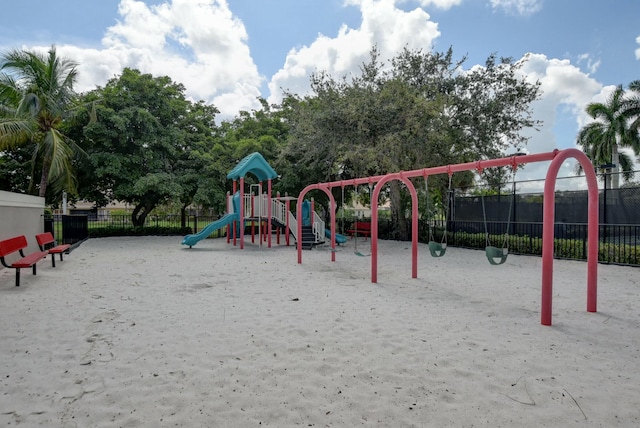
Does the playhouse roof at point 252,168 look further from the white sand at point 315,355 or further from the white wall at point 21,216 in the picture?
the white sand at point 315,355

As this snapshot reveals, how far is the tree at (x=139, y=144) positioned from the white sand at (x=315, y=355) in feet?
40.8

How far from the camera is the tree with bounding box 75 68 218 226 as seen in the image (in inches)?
733

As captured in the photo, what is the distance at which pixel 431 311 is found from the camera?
5535mm

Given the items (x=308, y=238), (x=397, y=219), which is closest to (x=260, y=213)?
(x=308, y=238)

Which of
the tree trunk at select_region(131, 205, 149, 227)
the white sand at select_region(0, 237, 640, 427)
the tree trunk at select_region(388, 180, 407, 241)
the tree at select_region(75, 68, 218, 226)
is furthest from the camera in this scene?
the tree trunk at select_region(131, 205, 149, 227)

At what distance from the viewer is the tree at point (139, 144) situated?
61.1 ft

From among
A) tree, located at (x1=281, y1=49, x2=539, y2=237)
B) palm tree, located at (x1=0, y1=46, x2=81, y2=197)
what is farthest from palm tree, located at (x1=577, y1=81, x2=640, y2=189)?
palm tree, located at (x1=0, y1=46, x2=81, y2=197)

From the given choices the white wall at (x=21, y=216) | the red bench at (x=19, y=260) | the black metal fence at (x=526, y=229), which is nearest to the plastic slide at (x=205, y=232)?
the black metal fence at (x=526, y=229)

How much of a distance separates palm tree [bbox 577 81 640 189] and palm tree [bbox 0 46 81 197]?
36800mm

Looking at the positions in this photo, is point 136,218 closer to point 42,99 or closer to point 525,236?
point 42,99

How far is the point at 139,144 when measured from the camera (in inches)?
770

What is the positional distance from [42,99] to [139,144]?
4586 mm

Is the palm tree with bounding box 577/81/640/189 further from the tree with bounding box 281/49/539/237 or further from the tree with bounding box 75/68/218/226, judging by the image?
the tree with bounding box 75/68/218/226

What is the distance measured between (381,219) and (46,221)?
1522 centimetres
